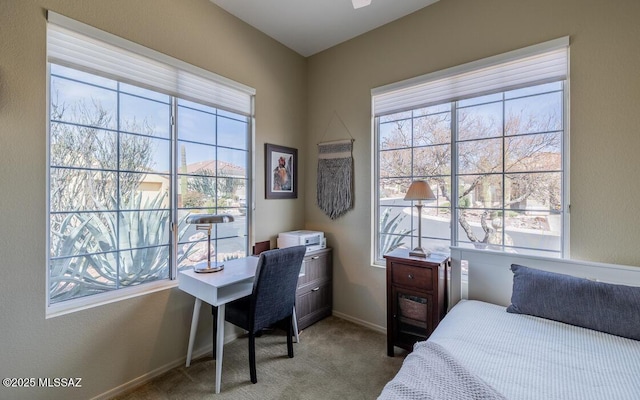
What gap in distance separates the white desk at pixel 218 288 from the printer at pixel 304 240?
62cm

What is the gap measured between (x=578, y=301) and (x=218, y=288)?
2193mm

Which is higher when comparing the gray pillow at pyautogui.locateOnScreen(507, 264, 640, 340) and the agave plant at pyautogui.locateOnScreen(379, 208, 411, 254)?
the agave plant at pyautogui.locateOnScreen(379, 208, 411, 254)

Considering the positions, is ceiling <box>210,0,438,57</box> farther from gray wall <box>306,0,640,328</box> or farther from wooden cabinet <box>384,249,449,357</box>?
wooden cabinet <box>384,249,449,357</box>

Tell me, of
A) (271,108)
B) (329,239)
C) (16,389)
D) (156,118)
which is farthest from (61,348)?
(271,108)

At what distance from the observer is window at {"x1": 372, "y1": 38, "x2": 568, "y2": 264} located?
204 centimetres

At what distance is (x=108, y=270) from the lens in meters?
1.95

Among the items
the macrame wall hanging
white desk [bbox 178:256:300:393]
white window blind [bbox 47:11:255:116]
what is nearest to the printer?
the macrame wall hanging

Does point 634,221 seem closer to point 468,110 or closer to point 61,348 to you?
point 468,110

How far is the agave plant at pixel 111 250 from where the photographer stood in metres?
1.78

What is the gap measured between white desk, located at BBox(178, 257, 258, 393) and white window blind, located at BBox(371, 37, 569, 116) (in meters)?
2.05

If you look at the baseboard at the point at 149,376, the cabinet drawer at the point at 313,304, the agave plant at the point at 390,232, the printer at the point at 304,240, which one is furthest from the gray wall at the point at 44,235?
the agave plant at the point at 390,232

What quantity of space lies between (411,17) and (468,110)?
3.46ft

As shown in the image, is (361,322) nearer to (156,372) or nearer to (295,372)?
(295,372)

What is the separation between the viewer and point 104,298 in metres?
1.89
